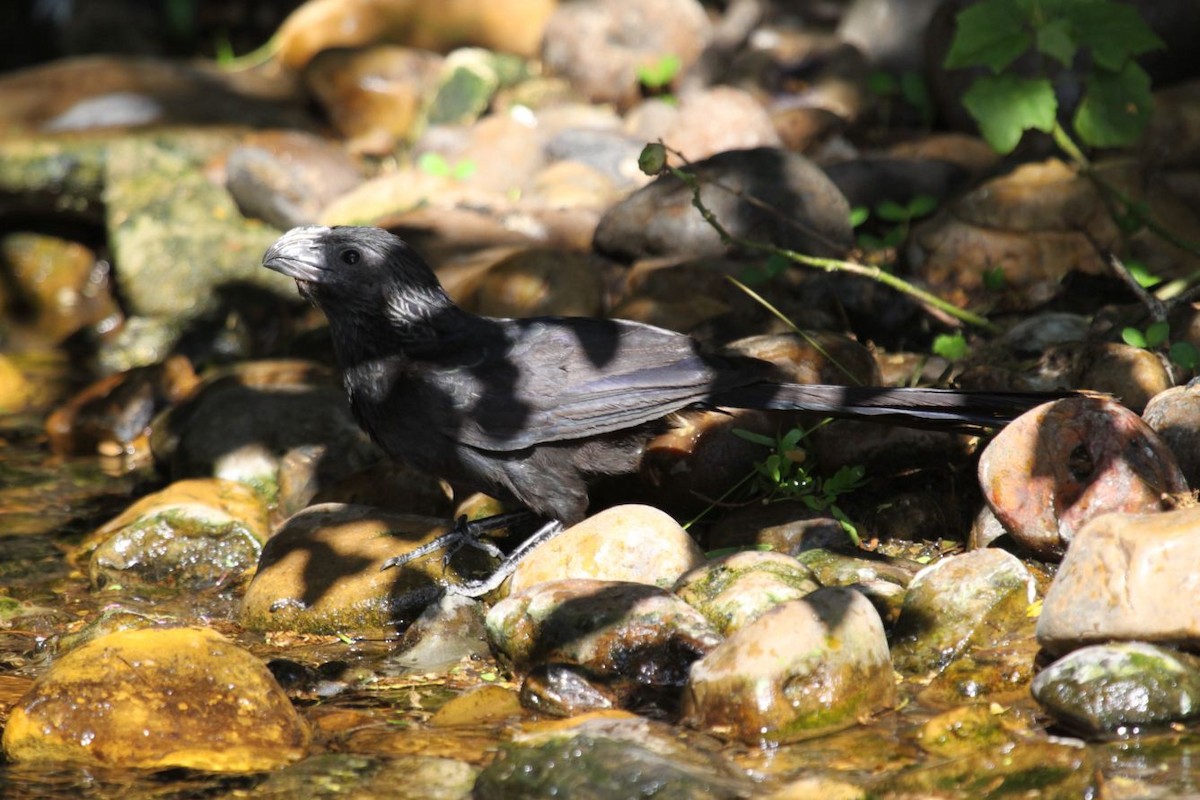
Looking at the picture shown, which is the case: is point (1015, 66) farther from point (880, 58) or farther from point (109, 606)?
point (109, 606)

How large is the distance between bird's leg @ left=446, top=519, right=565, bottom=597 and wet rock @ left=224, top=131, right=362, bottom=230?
4.36 metres

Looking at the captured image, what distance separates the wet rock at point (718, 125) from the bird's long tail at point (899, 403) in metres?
3.90

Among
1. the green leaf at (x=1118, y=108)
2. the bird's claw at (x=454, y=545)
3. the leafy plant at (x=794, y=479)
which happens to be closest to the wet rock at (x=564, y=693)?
the bird's claw at (x=454, y=545)

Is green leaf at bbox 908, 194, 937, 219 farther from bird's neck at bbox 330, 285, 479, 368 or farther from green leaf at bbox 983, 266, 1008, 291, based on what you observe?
bird's neck at bbox 330, 285, 479, 368

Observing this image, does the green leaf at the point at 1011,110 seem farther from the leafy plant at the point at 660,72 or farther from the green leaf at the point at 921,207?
the leafy plant at the point at 660,72

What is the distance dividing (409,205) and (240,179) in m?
1.29

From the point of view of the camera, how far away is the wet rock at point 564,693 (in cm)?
398

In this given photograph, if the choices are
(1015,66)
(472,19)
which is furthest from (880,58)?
(472,19)

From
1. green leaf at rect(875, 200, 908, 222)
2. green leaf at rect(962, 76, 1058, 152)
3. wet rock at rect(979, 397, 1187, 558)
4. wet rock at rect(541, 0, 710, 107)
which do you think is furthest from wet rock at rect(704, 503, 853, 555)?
wet rock at rect(541, 0, 710, 107)

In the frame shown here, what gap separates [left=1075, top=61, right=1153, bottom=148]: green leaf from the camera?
5613 millimetres

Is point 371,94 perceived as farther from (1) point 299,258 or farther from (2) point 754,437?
(2) point 754,437

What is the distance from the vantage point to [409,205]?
856 cm

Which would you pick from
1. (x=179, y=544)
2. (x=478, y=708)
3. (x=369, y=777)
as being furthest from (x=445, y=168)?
(x=369, y=777)

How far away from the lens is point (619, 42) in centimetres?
1027
